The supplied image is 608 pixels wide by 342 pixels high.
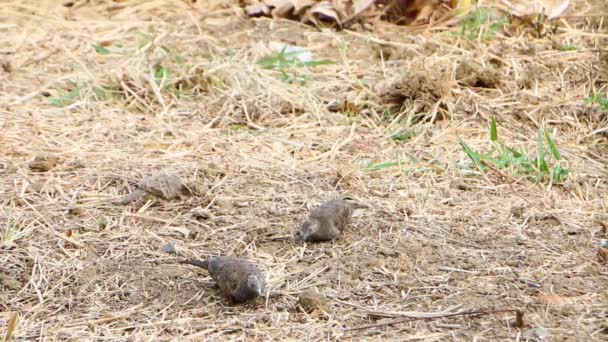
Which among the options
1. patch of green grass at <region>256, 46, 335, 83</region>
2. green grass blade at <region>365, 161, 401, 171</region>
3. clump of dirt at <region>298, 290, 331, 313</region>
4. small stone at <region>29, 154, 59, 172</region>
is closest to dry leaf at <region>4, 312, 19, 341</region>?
clump of dirt at <region>298, 290, 331, 313</region>

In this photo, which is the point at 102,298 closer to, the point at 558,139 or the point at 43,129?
the point at 43,129

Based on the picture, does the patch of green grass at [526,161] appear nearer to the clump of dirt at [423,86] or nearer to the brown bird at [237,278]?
the clump of dirt at [423,86]

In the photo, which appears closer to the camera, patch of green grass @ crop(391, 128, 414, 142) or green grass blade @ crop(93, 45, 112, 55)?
patch of green grass @ crop(391, 128, 414, 142)

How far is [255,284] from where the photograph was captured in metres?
2.44

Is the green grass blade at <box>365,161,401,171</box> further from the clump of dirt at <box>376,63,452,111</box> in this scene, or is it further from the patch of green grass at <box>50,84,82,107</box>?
the patch of green grass at <box>50,84,82,107</box>

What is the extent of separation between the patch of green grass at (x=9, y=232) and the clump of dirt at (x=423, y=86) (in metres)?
1.78

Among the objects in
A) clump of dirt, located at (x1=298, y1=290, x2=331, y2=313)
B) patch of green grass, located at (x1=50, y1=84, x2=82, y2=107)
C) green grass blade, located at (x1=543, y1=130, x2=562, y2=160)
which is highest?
clump of dirt, located at (x1=298, y1=290, x2=331, y2=313)

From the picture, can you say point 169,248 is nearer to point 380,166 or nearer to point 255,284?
point 255,284

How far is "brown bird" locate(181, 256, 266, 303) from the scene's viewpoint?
2436mm

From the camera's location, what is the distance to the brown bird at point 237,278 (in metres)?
2.44

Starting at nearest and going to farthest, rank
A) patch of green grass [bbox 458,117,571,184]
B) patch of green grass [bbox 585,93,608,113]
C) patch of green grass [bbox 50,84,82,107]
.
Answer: patch of green grass [bbox 458,117,571,184] < patch of green grass [bbox 585,93,608,113] < patch of green grass [bbox 50,84,82,107]

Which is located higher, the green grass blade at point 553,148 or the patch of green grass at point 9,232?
the green grass blade at point 553,148

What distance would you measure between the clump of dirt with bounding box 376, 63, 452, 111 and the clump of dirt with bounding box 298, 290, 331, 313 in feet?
5.75

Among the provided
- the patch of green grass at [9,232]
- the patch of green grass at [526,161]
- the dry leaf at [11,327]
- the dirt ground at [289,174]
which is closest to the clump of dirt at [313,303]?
the dirt ground at [289,174]
